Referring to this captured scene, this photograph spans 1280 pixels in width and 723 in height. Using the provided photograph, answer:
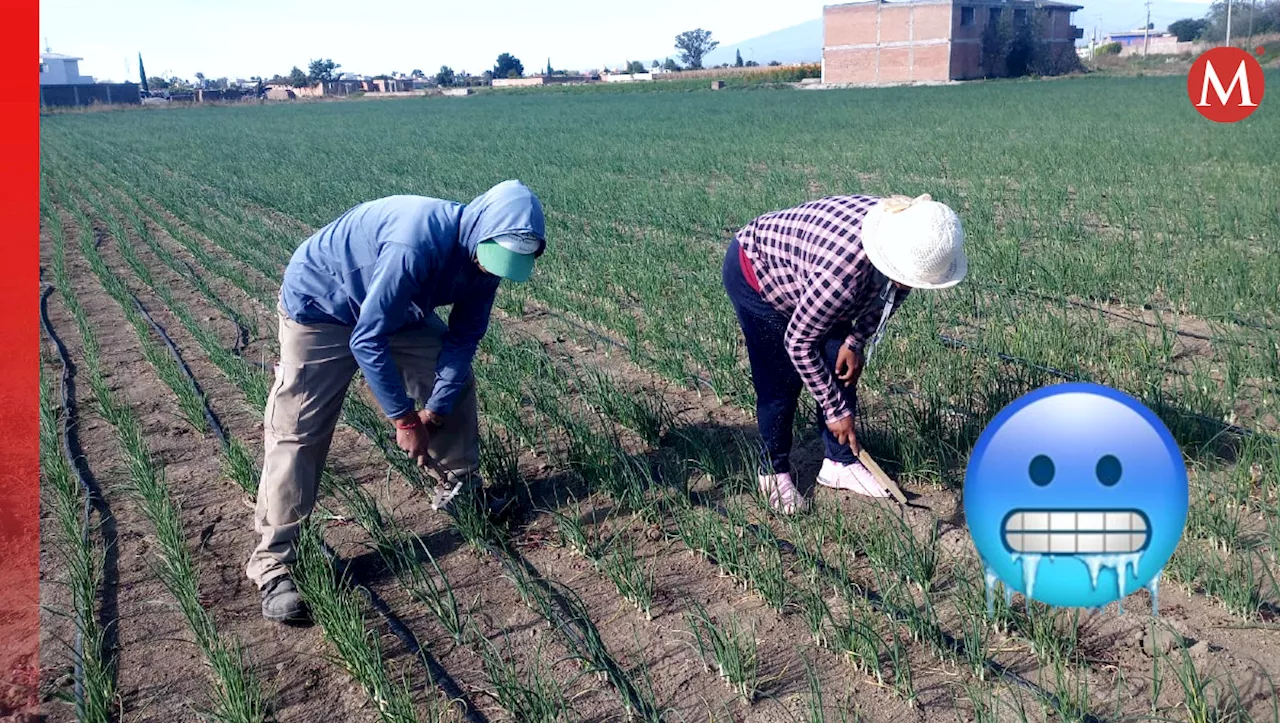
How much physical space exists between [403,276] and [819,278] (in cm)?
113

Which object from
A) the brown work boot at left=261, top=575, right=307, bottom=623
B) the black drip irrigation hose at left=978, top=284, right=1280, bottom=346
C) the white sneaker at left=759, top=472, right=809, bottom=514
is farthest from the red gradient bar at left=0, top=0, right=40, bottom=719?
the black drip irrigation hose at left=978, top=284, right=1280, bottom=346

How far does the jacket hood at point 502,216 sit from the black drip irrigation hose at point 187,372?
2112mm

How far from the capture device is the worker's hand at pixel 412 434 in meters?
2.90

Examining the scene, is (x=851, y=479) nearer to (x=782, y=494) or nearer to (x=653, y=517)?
(x=782, y=494)

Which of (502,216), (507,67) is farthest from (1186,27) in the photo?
(502,216)

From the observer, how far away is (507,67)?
3514 inches

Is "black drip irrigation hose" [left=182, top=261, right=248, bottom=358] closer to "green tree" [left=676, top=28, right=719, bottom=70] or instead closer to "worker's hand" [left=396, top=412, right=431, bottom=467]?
"worker's hand" [left=396, top=412, right=431, bottom=467]

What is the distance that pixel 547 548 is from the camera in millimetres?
3291

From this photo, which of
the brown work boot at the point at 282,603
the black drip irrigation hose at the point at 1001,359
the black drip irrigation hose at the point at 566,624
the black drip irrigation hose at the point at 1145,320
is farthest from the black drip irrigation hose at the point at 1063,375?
the brown work boot at the point at 282,603

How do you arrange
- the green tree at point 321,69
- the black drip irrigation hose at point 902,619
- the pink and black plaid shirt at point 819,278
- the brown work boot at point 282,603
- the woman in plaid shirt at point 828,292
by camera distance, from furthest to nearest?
the green tree at point 321,69 → the brown work boot at point 282,603 → the pink and black plaid shirt at point 819,278 → the woman in plaid shirt at point 828,292 → the black drip irrigation hose at point 902,619

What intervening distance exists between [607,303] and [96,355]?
2.94 m

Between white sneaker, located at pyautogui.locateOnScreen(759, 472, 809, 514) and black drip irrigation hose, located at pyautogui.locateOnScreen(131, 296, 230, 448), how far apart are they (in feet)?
7.70

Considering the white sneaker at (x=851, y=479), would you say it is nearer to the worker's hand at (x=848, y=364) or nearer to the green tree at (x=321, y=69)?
the worker's hand at (x=848, y=364)

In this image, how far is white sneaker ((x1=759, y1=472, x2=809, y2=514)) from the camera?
10.7ft
